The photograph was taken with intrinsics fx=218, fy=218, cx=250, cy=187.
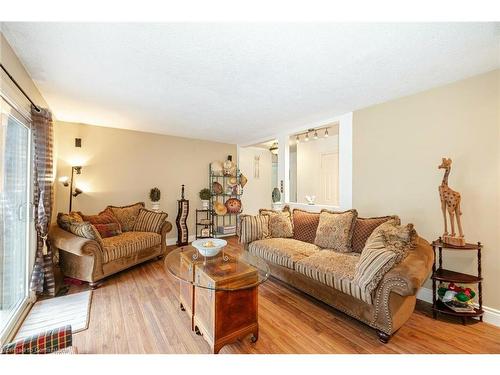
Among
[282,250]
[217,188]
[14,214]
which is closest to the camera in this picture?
[14,214]

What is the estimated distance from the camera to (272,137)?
4438 mm

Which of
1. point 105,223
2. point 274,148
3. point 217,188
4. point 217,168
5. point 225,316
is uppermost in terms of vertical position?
point 274,148

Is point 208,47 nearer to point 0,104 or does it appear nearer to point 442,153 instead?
point 0,104

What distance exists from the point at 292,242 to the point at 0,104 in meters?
3.08

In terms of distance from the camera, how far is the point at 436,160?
2.32 metres

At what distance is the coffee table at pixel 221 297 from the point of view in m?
1.55

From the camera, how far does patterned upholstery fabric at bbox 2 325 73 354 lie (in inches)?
45.0

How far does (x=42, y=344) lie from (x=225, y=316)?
103 centimetres

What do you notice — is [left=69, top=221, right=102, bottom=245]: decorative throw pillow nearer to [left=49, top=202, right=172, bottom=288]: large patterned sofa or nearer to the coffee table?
[left=49, top=202, right=172, bottom=288]: large patterned sofa

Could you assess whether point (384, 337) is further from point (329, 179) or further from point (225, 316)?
point (329, 179)

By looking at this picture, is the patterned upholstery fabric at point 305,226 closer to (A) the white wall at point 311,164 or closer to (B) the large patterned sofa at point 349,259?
(B) the large patterned sofa at point 349,259

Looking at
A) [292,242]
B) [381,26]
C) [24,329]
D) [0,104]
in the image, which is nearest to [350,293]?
[292,242]

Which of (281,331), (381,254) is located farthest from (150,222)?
(381,254)

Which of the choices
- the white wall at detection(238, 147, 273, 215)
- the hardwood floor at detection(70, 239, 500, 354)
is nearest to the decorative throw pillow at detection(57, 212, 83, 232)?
the hardwood floor at detection(70, 239, 500, 354)
